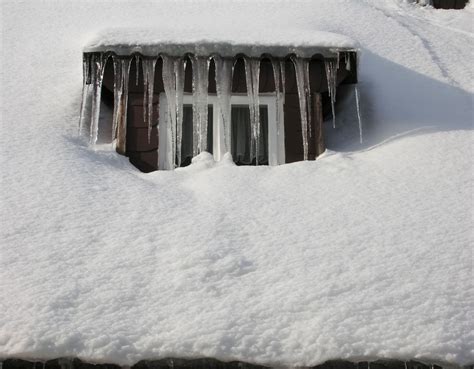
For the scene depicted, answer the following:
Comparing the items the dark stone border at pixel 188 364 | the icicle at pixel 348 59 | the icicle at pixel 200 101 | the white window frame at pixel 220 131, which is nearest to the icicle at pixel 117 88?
the white window frame at pixel 220 131

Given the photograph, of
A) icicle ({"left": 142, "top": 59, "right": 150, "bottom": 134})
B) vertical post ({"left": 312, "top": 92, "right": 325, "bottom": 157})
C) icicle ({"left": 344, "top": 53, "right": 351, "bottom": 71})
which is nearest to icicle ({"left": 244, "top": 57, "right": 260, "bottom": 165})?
vertical post ({"left": 312, "top": 92, "right": 325, "bottom": 157})

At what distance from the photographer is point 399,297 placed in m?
4.00

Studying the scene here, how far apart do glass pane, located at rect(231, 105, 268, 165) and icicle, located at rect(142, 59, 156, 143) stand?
694mm

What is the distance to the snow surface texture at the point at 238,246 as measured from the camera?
3748 mm

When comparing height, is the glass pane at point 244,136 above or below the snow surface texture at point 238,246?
above

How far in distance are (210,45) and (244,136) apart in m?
0.80

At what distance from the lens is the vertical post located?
595 cm

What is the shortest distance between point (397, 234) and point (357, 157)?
1253 millimetres

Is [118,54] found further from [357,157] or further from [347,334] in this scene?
[347,334]

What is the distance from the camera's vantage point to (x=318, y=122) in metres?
6.05

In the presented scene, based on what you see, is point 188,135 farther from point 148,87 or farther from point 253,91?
point 253,91

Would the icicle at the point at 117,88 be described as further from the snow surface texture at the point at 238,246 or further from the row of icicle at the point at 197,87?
the snow surface texture at the point at 238,246

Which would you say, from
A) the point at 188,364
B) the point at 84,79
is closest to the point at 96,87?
the point at 84,79

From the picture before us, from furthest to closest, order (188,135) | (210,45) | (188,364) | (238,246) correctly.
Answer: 1. (188,135)
2. (210,45)
3. (238,246)
4. (188,364)
